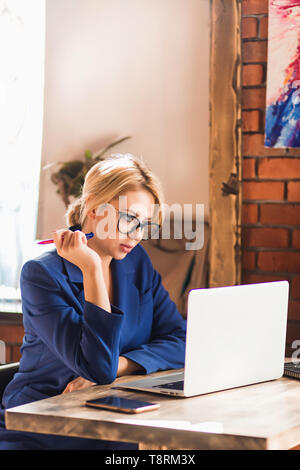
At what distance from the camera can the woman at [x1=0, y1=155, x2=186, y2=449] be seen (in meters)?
1.83

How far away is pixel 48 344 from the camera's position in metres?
1.89

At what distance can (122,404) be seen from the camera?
1.55 metres

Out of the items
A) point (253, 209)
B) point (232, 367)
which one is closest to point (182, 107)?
point (253, 209)

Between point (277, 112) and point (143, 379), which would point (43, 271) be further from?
point (277, 112)

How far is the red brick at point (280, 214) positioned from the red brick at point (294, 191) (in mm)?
29

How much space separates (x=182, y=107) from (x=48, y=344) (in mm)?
1511

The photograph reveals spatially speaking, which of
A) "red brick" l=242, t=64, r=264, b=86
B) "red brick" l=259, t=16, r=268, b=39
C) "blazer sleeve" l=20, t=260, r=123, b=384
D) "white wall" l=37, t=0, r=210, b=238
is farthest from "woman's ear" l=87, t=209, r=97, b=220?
"red brick" l=259, t=16, r=268, b=39

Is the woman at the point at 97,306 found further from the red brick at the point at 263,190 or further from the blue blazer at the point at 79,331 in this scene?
the red brick at the point at 263,190

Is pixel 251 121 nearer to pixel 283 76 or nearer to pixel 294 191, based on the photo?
pixel 283 76

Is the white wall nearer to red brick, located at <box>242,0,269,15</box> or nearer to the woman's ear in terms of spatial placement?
red brick, located at <box>242,0,269,15</box>

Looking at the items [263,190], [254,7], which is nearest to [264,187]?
[263,190]

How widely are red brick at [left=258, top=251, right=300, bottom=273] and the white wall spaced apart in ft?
1.23

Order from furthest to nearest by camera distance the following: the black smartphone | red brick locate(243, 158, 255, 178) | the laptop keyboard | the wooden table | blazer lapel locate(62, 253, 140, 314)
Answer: red brick locate(243, 158, 255, 178), blazer lapel locate(62, 253, 140, 314), the laptop keyboard, the black smartphone, the wooden table

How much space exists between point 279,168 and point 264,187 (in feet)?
0.33
